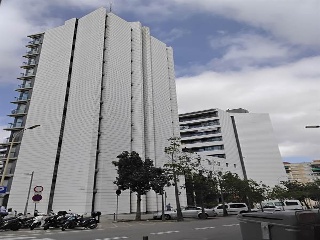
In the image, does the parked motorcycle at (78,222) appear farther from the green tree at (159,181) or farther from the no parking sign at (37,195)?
the green tree at (159,181)

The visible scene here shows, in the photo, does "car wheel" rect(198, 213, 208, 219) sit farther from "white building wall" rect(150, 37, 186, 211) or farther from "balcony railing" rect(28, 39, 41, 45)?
"balcony railing" rect(28, 39, 41, 45)

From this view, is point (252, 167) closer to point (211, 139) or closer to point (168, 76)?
point (211, 139)

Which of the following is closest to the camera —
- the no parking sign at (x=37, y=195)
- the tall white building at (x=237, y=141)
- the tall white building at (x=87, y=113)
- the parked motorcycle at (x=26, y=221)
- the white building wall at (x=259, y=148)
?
the parked motorcycle at (x=26, y=221)

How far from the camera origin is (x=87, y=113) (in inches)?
1841

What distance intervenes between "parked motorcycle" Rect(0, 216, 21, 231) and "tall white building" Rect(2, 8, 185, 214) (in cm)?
2248

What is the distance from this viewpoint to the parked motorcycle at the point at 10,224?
18800mm

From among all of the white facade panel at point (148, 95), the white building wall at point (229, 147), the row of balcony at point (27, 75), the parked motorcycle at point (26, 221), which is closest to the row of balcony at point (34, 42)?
the row of balcony at point (27, 75)

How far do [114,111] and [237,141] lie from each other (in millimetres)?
60949

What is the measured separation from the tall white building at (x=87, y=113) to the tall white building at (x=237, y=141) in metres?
28.0

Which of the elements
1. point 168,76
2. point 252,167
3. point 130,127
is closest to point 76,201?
point 130,127

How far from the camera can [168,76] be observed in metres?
65.1

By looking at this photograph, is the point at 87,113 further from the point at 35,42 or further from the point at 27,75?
the point at 35,42

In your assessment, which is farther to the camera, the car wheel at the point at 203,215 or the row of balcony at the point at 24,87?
the row of balcony at the point at 24,87

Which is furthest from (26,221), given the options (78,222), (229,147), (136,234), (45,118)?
(229,147)
